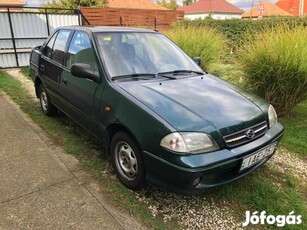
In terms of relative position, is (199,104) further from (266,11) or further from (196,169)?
(266,11)

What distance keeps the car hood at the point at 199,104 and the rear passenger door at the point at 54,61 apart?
161 cm

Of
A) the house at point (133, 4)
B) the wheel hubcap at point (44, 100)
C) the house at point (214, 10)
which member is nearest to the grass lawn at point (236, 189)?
the wheel hubcap at point (44, 100)

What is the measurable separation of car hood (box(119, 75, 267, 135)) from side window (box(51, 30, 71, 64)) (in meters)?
1.63

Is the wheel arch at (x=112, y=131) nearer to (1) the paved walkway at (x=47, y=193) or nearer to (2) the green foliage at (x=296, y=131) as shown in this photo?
(1) the paved walkway at (x=47, y=193)

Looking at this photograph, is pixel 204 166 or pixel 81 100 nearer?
pixel 204 166

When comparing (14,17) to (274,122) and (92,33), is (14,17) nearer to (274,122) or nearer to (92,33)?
(92,33)

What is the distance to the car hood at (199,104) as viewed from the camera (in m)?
2.45

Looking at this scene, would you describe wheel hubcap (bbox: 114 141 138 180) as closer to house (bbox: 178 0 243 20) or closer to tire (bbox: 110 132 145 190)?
tire (bbox: 110 132 145 190)

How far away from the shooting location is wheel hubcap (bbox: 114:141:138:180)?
2781mm

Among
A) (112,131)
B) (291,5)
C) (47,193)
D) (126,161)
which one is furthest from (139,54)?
(291,5)

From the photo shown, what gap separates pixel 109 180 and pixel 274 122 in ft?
6.33

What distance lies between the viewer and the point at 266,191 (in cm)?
298

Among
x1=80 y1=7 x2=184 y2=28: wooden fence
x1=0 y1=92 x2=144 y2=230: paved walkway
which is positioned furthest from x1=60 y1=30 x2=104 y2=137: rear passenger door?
x1=80 y1=7 x2=184 y2=28: wooden fence

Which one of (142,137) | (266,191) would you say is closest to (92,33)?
(142,137)
